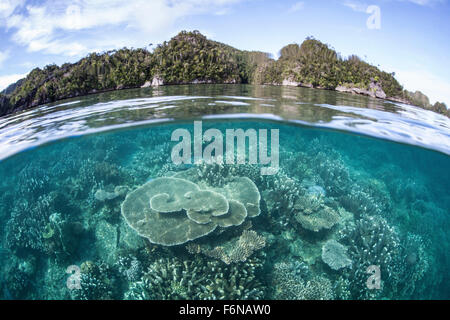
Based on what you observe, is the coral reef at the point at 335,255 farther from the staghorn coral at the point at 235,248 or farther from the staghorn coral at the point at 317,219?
the staghorn coral at the point at 235,248

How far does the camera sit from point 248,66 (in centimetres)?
3406

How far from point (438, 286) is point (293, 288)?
5.38 meters

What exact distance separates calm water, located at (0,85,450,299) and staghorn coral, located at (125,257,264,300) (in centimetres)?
3

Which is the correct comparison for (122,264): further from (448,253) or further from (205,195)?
(448,253)

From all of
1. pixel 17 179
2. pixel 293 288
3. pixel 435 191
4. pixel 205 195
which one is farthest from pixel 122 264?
Result: pixel 435 191

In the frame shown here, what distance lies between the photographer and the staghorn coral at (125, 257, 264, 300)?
15.9 feet

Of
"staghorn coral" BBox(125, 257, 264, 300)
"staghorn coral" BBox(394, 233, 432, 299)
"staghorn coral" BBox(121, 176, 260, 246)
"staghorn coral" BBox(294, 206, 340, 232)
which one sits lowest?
"staghorn coral" BBox(394, 233, 432, 299)

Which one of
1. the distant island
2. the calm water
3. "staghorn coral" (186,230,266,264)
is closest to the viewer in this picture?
"staghorn coral" (186,230,266,264)

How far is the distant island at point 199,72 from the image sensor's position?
16.8 m

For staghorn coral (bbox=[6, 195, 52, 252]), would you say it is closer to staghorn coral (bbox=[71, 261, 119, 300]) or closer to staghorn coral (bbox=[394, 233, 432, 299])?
staghorn coral (bbox=[71, 261, 119, 300])

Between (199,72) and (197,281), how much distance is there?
26481mm

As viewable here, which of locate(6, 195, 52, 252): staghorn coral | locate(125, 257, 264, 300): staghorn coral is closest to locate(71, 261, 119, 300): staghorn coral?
locate(125, 257, 264, 300): staghorn coral

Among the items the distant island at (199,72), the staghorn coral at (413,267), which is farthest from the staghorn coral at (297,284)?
the distant island at (199,72)

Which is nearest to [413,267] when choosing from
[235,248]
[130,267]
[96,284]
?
[235,248]
